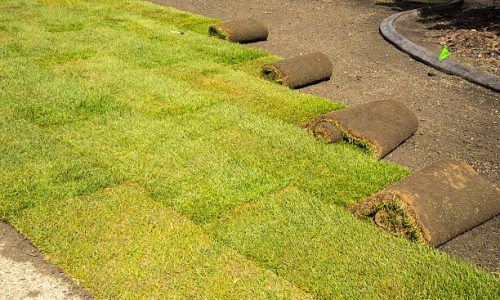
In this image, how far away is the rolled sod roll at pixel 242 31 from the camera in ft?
37.7

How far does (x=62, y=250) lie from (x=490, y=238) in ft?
13.4

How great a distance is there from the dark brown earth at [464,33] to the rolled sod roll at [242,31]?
3.71 metres

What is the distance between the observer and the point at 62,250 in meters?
4.48

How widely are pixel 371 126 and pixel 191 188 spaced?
8.61 ft

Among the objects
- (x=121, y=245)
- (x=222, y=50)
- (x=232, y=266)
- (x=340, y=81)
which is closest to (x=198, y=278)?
(x=232, y=266)

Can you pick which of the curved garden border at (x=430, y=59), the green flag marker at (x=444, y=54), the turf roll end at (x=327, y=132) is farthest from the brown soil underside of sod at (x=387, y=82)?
the turf roll end at (x=327, y=132)

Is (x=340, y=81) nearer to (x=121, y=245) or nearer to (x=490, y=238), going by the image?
(x=490, y=238)

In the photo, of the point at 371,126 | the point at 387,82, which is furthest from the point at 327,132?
the point at 387,82

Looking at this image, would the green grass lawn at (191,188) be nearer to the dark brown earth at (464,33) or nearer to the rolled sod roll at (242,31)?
the rolled sod roll at (242,31)

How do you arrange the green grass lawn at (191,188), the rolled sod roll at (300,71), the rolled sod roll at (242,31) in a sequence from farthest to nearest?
1. the rolled sod roll at (242,31)
2. the rolled sod roll at (300,71)
3. the green grass lawn at (191,188)

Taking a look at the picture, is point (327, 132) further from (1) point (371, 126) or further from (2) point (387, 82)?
(2) point (387, 82)

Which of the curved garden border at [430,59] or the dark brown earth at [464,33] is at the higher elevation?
the curved garden border at [430,59]

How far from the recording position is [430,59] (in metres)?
10.3

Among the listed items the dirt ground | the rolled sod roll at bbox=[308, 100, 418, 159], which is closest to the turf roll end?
the rolled sod roll at bbox=[308, 100, 418, 159]
